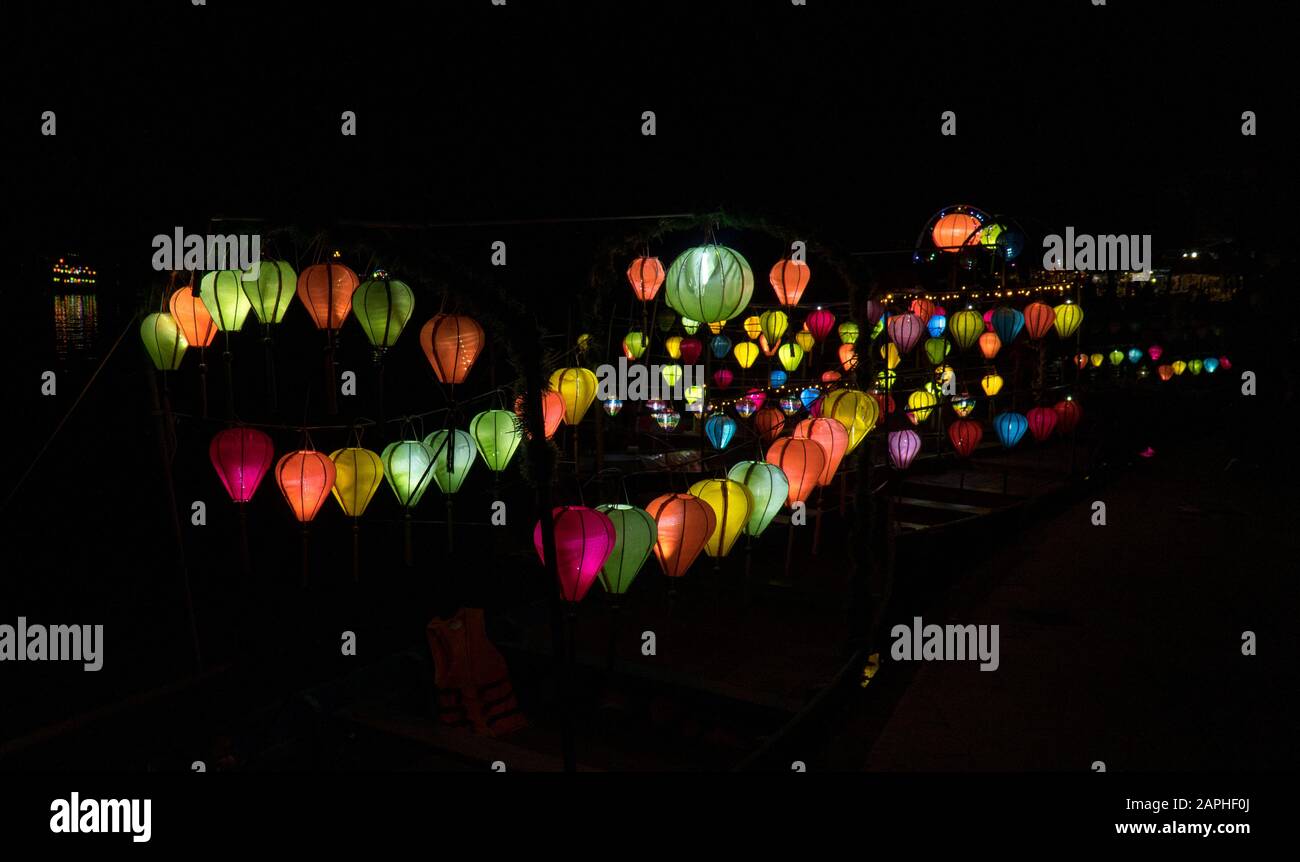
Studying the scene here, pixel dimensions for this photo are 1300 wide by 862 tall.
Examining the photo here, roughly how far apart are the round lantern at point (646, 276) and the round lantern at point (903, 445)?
333 cm

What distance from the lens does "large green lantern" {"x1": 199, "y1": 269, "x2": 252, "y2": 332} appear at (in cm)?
461

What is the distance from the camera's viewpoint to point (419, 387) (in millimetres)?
10859

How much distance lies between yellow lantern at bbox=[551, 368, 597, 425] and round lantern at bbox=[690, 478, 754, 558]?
5.10ft

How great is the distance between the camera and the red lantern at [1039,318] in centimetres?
879

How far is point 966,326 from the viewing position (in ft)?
29.3

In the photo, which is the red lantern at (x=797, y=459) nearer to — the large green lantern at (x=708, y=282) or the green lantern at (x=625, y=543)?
the large green lantern at (x=708, y=282)

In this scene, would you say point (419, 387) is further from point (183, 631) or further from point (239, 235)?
point (239, 235)

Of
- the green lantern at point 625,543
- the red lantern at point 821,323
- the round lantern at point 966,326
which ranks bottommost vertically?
the green lantern at point 625,543

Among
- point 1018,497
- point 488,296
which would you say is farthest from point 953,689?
point 1018,497

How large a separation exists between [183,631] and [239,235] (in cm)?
583

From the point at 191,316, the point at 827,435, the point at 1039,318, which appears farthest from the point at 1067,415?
the point at 191,316

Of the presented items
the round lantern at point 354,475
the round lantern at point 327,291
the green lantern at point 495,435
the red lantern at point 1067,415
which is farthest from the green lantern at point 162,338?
the red lantern at point 1067,415

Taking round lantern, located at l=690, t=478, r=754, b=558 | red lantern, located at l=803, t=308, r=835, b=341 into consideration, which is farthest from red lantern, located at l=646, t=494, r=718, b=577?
red lantern, located at l=803, t=308, r=835, b=341

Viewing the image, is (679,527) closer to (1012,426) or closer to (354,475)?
(354,475)
